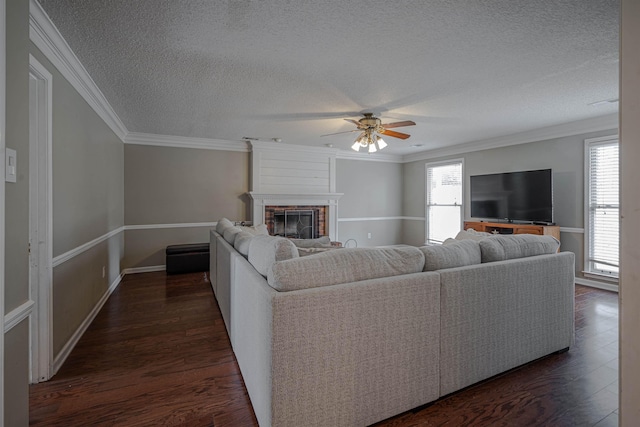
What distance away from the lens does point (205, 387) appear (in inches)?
74.4

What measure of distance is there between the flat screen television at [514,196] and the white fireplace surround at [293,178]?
2694 millimetres

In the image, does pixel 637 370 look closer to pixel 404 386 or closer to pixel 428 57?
pixel 404 386

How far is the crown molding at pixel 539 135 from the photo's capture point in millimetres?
4004

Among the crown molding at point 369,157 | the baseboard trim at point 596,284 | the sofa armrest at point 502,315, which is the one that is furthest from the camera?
the crown molding at point 369,157

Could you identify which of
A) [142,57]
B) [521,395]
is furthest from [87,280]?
[521,395]

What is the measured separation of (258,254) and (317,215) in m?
4.47

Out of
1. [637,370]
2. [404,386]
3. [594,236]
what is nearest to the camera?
[637,370]

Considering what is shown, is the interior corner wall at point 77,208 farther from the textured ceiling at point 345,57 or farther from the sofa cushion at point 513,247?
the sofa cushion at point 513,247

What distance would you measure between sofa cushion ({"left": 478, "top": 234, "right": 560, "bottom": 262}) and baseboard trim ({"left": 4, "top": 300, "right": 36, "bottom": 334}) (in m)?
2.48

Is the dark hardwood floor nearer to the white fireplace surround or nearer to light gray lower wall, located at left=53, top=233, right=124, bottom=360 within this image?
light gray lower wall, located at left=53, top=233, right=124, bottom=360

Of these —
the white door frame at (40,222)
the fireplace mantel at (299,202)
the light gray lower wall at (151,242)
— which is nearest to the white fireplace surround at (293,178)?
the fireplace mantel at (299,202)

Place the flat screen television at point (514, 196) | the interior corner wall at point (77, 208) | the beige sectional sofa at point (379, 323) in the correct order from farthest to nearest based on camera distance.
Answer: the flat screen television at point (514, 196), the interior corner wall at point (77, 208), the beige sectional sofa at point (379, 323)

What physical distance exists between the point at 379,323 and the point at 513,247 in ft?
4.36

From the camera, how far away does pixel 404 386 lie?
157 centimetres
